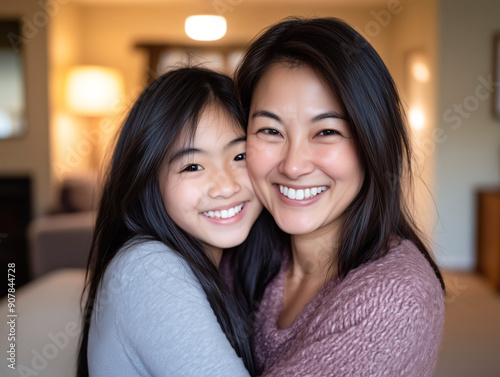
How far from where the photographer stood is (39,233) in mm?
4188

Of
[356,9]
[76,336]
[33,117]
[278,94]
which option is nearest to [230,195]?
[278,94]

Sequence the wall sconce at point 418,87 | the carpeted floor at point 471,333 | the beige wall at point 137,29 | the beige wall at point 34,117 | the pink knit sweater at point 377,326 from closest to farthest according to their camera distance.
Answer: the pink knit sweater at point 377,326
the carpeted floor at point 471,333
the beige wall at point 34,117
the wall sconce at point 418,87
the beige wall at point 137,29

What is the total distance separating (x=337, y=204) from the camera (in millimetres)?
1303

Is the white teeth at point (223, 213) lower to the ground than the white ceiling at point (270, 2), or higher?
lower

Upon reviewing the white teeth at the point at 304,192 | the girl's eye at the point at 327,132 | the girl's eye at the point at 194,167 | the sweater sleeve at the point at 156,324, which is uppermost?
the girl's eye at the point at 327,132

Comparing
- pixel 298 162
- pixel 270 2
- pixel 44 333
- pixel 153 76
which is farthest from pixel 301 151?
pixel 270 2

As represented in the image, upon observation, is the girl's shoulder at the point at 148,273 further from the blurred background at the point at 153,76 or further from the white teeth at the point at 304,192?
the blurred background at the point at 153,76

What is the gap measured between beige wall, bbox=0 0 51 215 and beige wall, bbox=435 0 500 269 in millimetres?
A: 4248

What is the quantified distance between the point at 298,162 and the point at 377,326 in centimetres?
42

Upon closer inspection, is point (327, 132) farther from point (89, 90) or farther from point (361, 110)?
point (89, 90)

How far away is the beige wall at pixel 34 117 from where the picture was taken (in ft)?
19.3

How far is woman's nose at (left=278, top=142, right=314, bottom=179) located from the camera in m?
1.25

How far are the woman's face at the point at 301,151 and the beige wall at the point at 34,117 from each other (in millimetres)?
5253

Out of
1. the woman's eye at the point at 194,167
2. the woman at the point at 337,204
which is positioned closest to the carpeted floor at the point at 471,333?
the woman at the point at 337,204
